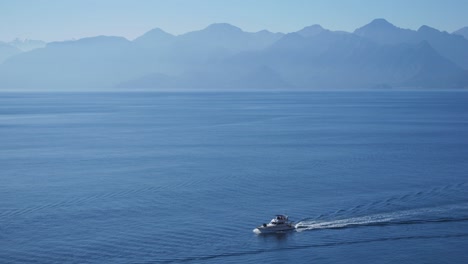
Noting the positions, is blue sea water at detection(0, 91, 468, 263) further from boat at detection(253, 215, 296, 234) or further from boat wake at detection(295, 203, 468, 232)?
boat at detection(253, 215, 296, 234)

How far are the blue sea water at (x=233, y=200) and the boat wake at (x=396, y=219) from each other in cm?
6

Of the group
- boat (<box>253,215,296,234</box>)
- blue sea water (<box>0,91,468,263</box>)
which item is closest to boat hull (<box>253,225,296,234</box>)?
boat (<box>253,215,296,234</box>)

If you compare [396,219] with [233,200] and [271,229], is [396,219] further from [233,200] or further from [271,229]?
[233,200]

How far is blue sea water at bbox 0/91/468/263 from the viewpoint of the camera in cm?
3116

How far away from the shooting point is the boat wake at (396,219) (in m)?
35.1

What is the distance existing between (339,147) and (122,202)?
35146 mm

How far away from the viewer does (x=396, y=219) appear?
1414 inches

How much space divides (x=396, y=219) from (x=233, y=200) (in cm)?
1139

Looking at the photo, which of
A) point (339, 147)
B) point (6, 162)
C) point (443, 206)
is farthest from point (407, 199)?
point (6, 162)

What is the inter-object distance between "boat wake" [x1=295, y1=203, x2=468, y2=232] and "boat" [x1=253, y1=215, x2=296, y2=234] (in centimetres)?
85

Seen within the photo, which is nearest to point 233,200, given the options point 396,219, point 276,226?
point 276,226

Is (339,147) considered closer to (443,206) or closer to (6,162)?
(443,206)

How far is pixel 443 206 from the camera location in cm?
3881

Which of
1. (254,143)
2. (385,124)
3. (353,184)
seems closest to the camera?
(353,184)
